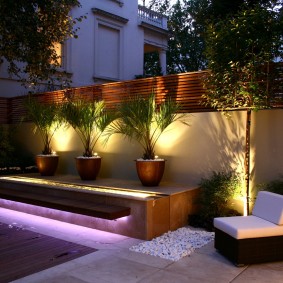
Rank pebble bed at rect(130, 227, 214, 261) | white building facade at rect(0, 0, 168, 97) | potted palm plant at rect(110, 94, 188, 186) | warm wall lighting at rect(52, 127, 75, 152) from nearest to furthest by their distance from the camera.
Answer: pebble bed at rect(130, 227, 214, 261) → potted palm plant at rect(110, 94, 188, 186) → warm wall lighting at rect(52, 127, 75, 152) → white building facade at rect(0, 0, 168, 97)

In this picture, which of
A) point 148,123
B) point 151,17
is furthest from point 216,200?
point 151,17

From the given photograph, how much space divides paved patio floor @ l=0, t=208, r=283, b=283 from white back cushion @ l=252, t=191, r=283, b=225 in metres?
0.49

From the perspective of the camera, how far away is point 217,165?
5957 millimetres

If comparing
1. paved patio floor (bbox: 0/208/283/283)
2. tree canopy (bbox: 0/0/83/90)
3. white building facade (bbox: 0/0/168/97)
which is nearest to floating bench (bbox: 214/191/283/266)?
paved patio floor (bbox: 0/208/283/283)

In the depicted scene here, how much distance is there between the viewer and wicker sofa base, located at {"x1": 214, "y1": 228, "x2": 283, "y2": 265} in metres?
3.83

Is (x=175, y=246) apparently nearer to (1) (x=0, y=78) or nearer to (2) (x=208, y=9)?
(2) (x=208, y=9)

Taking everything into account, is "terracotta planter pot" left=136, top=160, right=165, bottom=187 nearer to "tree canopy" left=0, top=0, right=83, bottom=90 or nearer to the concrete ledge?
the concrete ledge

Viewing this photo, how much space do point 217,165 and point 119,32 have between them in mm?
9944

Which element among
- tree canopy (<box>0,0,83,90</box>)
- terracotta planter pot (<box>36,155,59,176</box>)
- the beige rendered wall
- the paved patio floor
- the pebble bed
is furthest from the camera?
terracotta planter pot (<box>36,155,59,176</box>)

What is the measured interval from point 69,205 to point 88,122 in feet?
6.94

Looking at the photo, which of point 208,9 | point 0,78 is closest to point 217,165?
point 208,9

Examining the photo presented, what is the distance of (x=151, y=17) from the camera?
1630cm

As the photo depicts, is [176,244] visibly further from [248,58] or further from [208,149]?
[248,58]

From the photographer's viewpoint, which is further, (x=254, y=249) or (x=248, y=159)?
(x=248, y=159)
